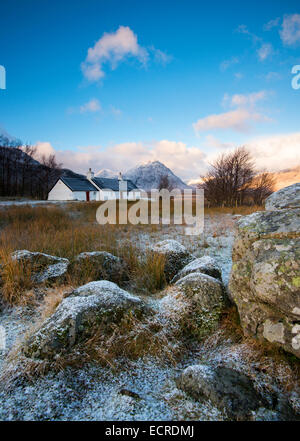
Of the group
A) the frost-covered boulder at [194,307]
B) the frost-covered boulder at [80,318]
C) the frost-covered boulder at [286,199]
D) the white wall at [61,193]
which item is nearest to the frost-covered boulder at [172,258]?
the frost-covered boulder at [194,307]

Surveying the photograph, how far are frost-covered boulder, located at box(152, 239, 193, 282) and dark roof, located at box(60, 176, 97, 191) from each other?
31.0m

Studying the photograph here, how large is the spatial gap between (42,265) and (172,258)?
241 centimetres

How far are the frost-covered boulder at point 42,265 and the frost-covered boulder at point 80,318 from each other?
111 centimetres

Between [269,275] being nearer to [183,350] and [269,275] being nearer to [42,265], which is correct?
[183,350]

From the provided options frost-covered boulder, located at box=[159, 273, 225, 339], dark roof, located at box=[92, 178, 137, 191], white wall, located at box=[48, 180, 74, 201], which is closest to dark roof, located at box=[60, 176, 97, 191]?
white wall, located at box=[48, 180, 74, 201]

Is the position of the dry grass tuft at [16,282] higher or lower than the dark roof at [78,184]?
lower

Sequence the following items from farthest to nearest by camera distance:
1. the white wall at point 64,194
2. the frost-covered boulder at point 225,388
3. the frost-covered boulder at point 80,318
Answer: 1. the white wall at point 64,194
2. the frost-covered boulder at point 80,318
3. the frost-covered boulder at point 225,388

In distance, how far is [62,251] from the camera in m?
4.90

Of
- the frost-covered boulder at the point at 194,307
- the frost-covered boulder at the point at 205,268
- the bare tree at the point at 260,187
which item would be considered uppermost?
the bare tree at the point at 260,187

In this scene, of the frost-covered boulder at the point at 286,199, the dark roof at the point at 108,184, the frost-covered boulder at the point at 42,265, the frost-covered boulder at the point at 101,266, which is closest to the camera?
the frost-covered boulder at the point at 286,199

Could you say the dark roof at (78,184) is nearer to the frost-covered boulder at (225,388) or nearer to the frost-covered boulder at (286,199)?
the frost-covered boulder at (286,199)

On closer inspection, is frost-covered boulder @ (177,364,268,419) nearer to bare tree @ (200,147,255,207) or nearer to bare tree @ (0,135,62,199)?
bare tree @ (200,147,255,207)

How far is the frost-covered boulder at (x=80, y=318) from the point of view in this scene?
6.67ft

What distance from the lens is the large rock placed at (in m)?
1.72
